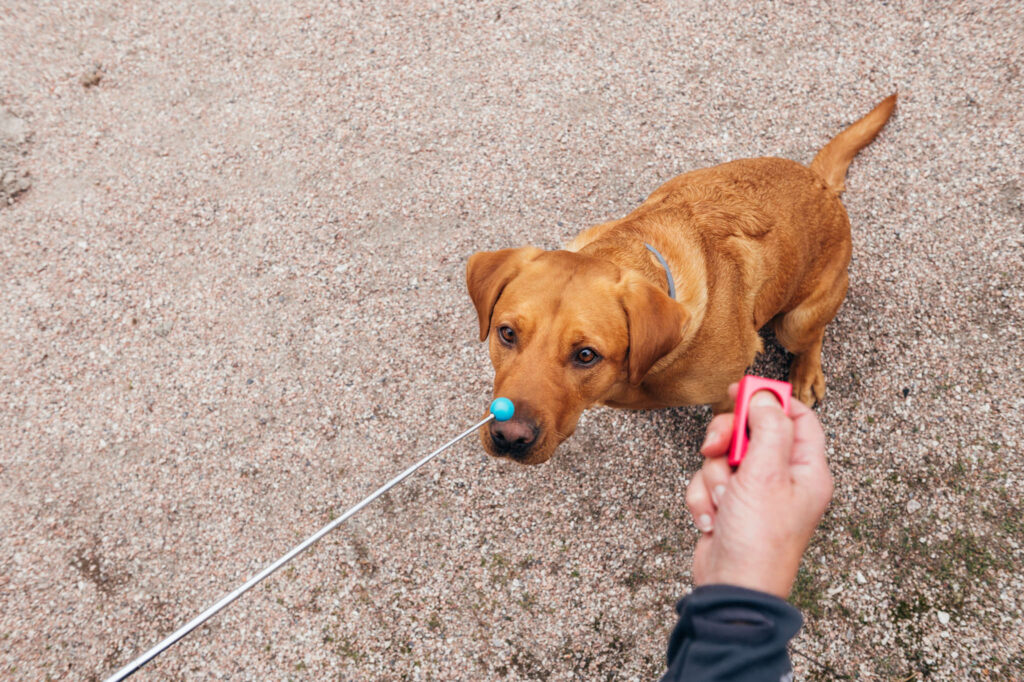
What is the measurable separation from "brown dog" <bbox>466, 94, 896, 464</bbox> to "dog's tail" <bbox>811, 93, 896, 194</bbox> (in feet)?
2.14

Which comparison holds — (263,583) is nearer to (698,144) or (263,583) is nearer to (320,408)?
(320,408)

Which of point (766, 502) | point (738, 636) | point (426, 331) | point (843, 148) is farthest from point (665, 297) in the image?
point (843, 148)

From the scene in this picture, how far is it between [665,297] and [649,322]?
0.14 m

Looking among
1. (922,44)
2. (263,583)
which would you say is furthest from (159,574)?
(922,44)

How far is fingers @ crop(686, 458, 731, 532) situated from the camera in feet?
6.49

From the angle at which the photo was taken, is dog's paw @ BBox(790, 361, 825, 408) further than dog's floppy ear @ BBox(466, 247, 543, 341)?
Yes

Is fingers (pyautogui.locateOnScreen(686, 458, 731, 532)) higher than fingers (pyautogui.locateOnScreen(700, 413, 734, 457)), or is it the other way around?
fingers (pyautogui.locateOnScreen(700, 413, 734, 457))

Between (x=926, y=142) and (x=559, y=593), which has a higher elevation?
(x=926, y=142)

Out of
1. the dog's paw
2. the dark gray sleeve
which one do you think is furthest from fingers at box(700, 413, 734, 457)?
the dog's paw

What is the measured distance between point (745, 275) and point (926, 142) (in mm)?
2759

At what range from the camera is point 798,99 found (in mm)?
4844

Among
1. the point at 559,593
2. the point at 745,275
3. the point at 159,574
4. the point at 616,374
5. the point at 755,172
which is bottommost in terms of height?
the point at 159,574

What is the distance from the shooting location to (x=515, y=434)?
8.07 ft

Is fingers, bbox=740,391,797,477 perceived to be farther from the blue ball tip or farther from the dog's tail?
the dog's tail
